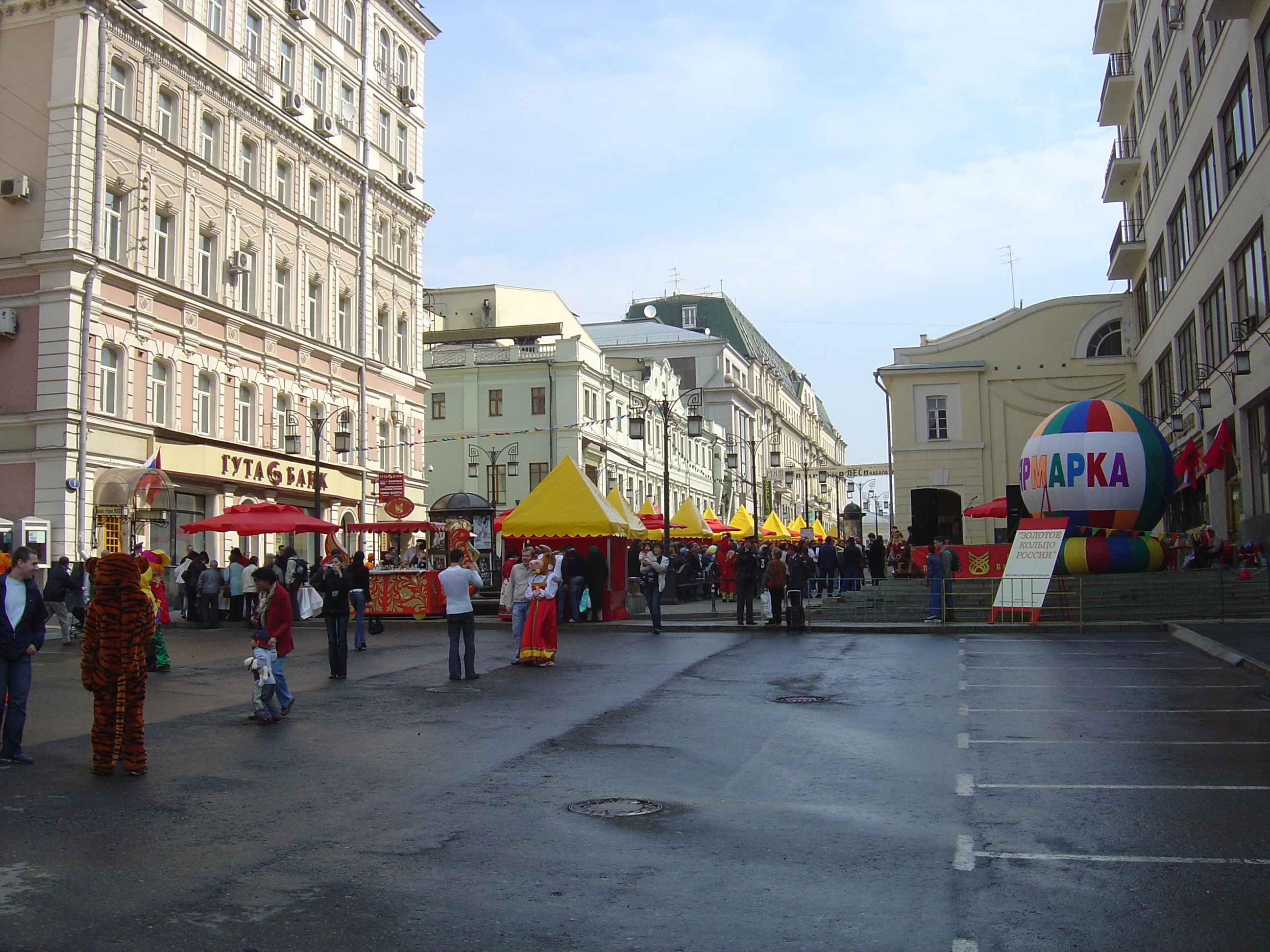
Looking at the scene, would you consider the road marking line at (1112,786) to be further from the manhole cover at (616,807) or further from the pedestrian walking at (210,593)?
the pedestrian walking at (210,593)

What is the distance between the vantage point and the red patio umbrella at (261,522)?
26.9m

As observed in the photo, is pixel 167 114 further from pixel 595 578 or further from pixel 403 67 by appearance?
pixel 595 578

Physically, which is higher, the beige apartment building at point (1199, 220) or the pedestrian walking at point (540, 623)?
the beige apartment building at point (1199, 220)

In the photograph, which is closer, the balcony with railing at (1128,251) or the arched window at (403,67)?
the balcony with railing at (1128,251)

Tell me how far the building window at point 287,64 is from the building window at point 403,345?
36.5ft

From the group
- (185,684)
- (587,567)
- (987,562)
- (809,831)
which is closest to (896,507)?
(987,562)

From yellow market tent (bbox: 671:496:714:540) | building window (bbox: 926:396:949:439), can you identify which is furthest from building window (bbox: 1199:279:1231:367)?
building window (bbox: 926:396:949:439)

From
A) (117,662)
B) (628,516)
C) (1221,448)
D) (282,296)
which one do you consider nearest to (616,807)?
(117,662)

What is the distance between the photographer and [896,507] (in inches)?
2098

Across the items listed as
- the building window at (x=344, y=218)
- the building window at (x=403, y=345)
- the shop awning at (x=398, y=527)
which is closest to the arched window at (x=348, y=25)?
the building window at (x=344, y=218)

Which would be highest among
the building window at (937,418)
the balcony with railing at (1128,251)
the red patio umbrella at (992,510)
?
the balcony with railing at (1128,251)

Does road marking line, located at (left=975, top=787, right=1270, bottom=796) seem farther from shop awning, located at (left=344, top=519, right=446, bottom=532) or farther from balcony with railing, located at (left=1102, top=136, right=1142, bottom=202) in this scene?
balcony with railing, located at (left=1102, top=136, right=1142, bottom=202)

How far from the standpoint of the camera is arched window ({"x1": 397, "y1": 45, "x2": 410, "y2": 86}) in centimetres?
4956

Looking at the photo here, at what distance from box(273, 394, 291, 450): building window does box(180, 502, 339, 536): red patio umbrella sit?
10928 millimetres
